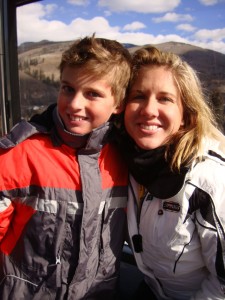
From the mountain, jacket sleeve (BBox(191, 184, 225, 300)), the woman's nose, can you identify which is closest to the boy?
the woman's nose

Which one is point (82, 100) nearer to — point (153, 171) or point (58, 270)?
point (153, 171)

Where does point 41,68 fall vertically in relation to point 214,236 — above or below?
above

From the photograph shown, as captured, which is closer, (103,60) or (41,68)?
(103,60)

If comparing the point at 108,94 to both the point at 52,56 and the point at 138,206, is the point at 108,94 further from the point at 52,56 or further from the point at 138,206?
the point at 52,56

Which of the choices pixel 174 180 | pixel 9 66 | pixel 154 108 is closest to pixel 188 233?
pixel 174 180

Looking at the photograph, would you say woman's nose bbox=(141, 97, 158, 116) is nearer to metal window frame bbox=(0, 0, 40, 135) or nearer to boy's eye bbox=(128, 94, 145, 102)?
boy's eye bbox=(128, 94, 145, 102)

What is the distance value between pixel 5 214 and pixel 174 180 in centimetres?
66

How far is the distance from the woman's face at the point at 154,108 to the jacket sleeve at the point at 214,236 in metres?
0.31

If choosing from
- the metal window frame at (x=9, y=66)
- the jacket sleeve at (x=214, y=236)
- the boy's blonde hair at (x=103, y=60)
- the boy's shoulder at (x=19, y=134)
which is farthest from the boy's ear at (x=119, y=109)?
the metal window frame at (x=9, y=66)

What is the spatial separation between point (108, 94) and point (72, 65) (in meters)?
0.18

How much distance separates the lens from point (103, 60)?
1304 millimetres

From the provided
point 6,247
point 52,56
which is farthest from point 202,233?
point 52,56

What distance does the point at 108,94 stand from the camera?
133 centimetres

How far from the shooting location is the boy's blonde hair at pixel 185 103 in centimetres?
133
